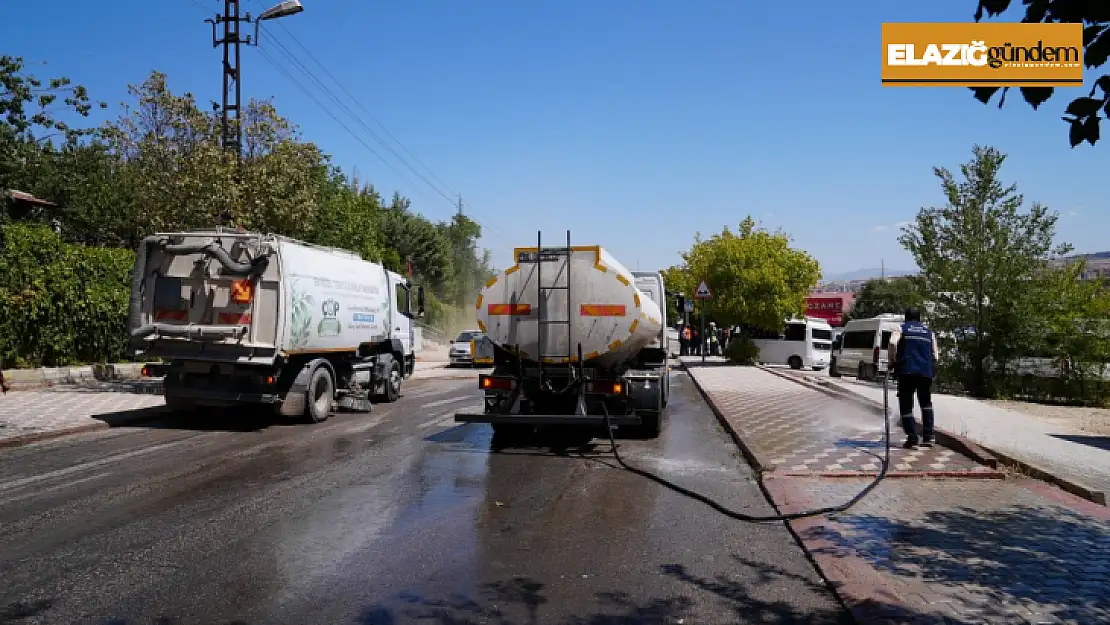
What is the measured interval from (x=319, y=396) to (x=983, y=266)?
14.3 meters

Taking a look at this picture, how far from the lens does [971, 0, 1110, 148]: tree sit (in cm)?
346

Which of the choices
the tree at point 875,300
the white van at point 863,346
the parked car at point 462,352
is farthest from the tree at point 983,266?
the tree at point 875,300

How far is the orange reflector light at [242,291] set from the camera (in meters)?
11.8

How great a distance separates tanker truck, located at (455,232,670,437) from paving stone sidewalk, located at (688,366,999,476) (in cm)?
206

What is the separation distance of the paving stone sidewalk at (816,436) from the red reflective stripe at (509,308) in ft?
11.1

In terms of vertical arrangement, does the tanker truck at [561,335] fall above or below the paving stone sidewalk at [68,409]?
above

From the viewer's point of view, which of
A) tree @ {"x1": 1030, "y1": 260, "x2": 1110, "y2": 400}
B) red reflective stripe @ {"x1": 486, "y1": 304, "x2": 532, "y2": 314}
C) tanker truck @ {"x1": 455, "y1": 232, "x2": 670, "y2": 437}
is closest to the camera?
tanker truck @ {"x1": 455, "y1": 232, "x2": 670, "y2": 437}

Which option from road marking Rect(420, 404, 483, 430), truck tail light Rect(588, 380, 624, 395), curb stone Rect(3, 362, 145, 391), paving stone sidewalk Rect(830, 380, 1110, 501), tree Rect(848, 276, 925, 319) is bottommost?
road marking Rect(420, 404, 483, 430)

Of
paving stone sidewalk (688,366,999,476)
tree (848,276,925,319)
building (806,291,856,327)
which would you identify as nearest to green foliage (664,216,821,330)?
paving stone sidewalk (688,366,999,476)

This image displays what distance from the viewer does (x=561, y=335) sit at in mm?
10156

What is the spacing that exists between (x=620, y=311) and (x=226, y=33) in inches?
576

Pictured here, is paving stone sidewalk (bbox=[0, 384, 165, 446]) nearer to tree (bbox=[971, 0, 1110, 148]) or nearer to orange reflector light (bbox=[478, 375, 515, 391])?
orange reflector light (bbox=[478, 375, 515, 391])

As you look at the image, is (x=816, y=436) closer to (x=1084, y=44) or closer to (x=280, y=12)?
(x=1084, y=44)

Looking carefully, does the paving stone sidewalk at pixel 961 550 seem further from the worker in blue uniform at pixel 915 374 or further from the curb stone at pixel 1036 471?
the worker in blue uniform at pixel 915 374
